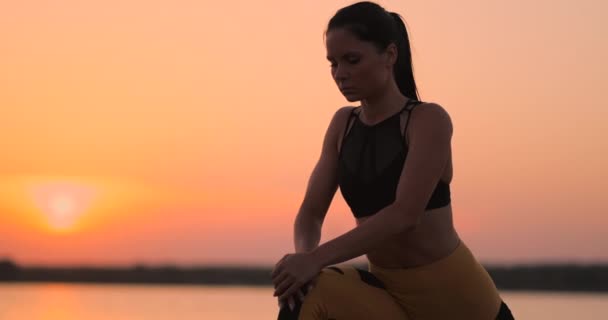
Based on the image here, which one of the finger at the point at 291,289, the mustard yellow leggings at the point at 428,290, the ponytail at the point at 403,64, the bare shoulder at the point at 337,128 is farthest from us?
the bare shoulder at the point at 337,128

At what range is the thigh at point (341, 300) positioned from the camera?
10.6 ft

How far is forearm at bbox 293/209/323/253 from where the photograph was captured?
12.0 feet

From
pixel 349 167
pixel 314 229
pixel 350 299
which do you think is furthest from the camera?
pixel 314 229

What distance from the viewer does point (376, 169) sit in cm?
341

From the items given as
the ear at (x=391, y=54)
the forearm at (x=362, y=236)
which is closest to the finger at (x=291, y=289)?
the forearm at (x=362, y=236)

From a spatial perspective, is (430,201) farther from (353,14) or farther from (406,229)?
(353,14)

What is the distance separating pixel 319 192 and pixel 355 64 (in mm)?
506

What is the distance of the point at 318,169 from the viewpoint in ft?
12.1

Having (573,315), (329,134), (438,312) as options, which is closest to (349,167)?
(329,134)

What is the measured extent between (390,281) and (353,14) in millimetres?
755

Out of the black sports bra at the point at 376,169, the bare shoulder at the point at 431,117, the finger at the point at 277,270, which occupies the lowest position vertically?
the finger at the point at 277,270

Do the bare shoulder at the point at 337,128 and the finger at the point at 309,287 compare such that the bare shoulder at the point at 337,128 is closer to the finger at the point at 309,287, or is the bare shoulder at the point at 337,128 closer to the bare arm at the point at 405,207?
the bare arm at the point at 405,207

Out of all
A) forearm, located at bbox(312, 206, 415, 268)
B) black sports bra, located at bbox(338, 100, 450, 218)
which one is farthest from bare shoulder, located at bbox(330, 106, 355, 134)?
forearm, located at bbox(312, 206, 415, 268)

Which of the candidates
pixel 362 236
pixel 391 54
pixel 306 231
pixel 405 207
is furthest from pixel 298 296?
pixel 391 54
